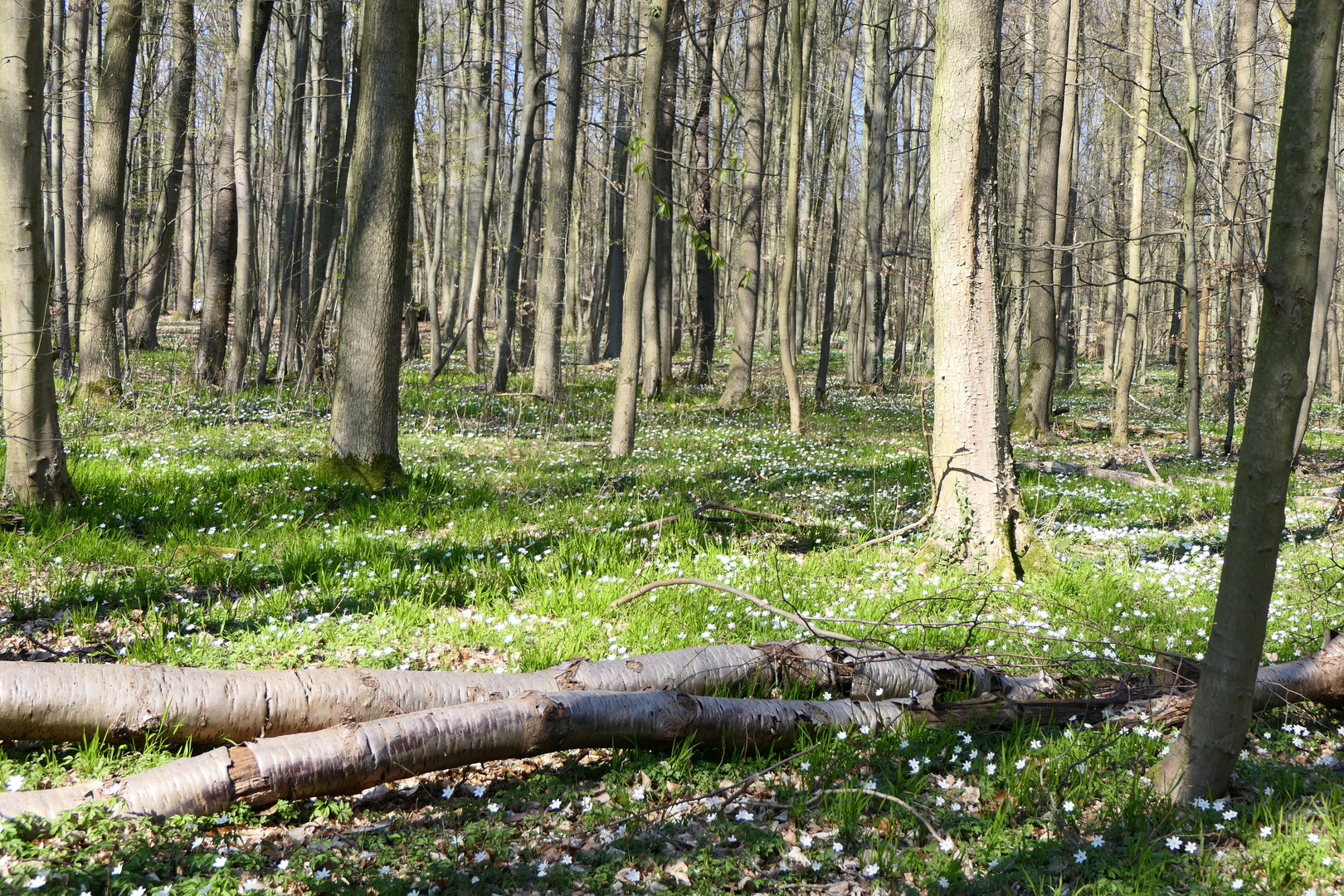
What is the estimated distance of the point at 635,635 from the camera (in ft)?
15.2

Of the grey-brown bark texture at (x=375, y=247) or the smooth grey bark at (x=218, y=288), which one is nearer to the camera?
the grey-brown bark texture at (x=375, y=247)

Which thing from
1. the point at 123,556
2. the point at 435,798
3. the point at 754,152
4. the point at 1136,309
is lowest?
the point at 435,798

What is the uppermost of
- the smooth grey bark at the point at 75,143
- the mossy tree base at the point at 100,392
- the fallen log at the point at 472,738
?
the smooth grey bark at the point at 75,143

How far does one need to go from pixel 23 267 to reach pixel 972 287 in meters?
6.73

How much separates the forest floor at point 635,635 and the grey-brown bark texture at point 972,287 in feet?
1.98

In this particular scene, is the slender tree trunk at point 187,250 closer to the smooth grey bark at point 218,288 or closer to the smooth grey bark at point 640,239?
the smooth grey bark at point 218,288

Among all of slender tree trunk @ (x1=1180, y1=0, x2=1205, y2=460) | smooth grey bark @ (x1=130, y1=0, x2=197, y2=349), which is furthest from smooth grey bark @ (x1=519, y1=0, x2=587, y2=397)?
slender tree trunk @ (x1=1180, y1=0, x2=1205, y2=460)

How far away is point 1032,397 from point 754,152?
7.03m

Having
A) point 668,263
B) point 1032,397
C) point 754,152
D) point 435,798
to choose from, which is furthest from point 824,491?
point 668,263

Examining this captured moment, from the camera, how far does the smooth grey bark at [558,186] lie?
12.5 metres

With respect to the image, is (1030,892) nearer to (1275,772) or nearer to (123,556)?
(1275,772)

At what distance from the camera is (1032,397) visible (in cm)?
1423

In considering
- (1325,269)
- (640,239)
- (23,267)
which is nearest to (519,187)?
(640,239)

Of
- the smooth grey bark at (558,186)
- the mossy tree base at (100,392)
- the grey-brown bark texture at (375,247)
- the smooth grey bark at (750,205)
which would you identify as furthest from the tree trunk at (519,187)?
the grey-brown bark texture at (375,247)
